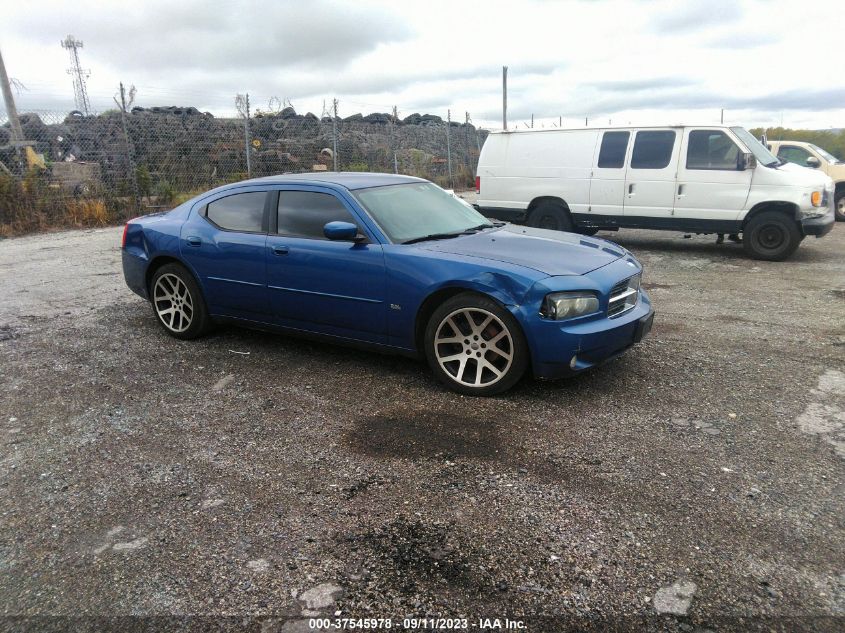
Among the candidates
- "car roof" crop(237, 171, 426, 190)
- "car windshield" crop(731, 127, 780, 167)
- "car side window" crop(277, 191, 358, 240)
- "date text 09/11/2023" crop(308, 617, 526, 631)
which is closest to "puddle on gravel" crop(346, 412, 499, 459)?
"date text 09/11/2023" crop(308, 617, 526, 631)

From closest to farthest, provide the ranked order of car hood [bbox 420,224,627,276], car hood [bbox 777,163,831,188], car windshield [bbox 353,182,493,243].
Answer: car hood [bbox 420,224,627,276] < car windshield [bbox 353,182,493,243] < car hood [bbox 777,163,831,188]

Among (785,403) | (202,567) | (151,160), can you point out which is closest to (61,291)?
(202,567)

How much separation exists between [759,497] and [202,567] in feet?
8.30

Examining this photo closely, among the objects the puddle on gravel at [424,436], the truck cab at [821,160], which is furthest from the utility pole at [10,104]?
the truck cab at [821,160]

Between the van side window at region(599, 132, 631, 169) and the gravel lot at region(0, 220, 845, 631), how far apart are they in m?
5.34

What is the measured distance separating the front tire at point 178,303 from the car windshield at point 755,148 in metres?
8.05

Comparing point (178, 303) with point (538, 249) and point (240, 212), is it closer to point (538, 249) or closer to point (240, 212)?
point (240, 212)

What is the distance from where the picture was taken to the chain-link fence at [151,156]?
1367cm

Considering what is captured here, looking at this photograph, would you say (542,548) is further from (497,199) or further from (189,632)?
(497,199)

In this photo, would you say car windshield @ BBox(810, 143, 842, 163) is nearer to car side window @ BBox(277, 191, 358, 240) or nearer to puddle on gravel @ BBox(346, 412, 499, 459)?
car side window @ BBox(277, 191, 358, 240)

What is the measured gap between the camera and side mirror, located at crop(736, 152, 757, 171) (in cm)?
929

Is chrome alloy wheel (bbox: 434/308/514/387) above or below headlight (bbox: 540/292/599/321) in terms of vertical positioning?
below

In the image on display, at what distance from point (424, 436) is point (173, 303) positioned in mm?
3118

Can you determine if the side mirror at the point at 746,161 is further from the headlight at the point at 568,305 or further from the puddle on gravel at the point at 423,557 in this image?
the puddle on gravel at the point at 423,557
